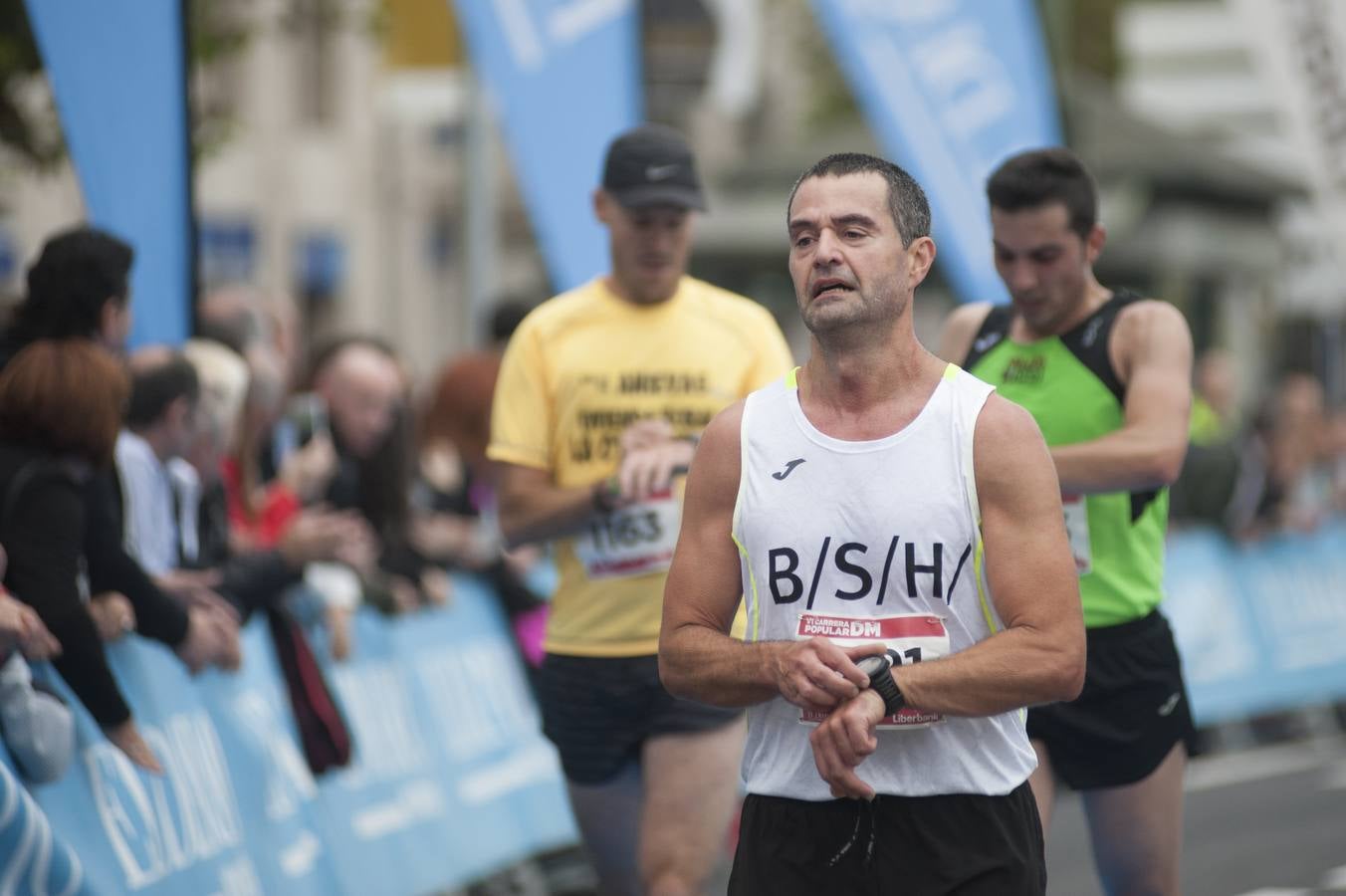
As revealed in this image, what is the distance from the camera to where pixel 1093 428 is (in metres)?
5.62

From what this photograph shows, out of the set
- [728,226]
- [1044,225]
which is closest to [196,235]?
[1044,225]

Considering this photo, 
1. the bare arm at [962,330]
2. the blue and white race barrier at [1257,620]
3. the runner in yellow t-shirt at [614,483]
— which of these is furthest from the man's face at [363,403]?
the blue and white race barrier at [1257,620]

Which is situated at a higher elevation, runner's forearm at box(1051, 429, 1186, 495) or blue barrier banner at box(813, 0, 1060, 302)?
blue barrier banner at box(813, 0, 1060, 302)

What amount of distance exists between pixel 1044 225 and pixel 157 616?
2688 millimetres

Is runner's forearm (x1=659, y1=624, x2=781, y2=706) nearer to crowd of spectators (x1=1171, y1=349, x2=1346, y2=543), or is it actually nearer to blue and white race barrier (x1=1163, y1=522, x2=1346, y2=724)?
blue and white race barrier (x1=1163, y1=522, x2=1346, y2=724)

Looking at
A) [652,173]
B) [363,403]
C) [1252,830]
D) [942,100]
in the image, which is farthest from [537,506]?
[942,100]

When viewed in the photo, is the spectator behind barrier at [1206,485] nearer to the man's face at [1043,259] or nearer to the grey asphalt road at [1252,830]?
the grey asphalt road at [1252,830]

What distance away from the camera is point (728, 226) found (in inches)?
1346

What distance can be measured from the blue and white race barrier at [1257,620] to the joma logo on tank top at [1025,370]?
312 inches

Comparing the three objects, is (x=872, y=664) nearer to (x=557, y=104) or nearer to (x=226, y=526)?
(x=226, y=526)

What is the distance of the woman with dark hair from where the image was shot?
5.54 m

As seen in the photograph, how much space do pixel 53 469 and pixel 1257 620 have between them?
10569 mm

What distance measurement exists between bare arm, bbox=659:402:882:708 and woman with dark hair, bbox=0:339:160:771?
81.4 inches

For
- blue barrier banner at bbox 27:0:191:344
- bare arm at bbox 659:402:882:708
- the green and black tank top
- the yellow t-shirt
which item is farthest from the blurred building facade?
bare arm at bbox 659:402:882:708
